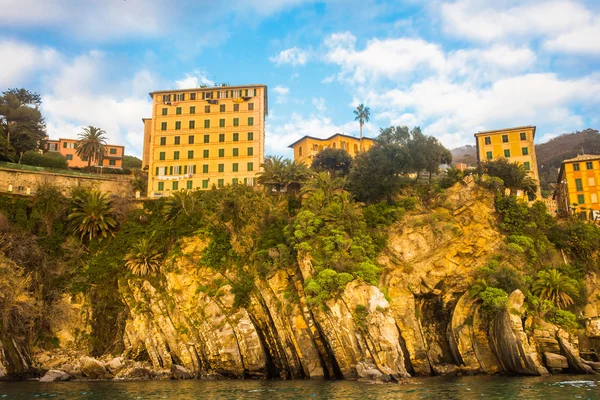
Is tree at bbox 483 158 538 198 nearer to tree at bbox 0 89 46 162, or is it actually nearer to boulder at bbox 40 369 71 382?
boulder at bbox 40 369 71 382

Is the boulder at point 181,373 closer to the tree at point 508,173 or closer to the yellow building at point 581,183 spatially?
the tree at point 508,173

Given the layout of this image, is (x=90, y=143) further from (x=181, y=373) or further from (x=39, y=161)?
(x=181, y=373)

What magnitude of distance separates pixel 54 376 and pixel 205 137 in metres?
33.4

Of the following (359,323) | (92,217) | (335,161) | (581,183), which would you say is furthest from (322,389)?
(581,183)

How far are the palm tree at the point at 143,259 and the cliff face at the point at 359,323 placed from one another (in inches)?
38.3

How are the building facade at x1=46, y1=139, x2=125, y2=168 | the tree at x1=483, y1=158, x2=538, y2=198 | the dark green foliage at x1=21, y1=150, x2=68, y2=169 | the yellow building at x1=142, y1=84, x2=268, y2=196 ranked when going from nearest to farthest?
the tree at x1=483, y1=158, x2=538, y2=198 < the yellow building at x1=142, y1=84, x2=268, y2=196 < the dark green foliage at x1=21, y1=150, x2=68, y2=169 < the building facade at x1=46, y1=139, x2=125, y2=168

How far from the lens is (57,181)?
53.8 meters

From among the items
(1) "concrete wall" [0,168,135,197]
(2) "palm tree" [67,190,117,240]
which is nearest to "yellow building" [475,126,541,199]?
(2) "palm tree" [67,190,117,240]

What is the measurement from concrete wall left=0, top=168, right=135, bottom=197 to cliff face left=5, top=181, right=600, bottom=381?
56.8ft

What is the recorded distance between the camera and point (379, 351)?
3241cm

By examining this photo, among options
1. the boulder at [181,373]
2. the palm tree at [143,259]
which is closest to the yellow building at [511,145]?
the palm tree at [143,259]

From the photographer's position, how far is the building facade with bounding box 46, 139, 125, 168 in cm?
9031

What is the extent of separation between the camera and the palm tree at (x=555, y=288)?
124ft

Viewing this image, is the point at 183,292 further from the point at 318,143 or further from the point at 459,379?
the point at 318,143
